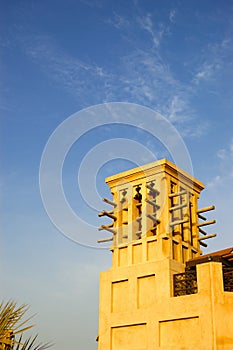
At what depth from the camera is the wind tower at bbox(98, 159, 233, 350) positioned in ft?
53.6

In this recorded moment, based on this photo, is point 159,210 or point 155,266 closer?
point 155,266

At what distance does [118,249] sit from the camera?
64.2 ft

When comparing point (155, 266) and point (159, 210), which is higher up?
point (159, 210)

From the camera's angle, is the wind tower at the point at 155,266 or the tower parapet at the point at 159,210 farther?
the tower parapet at the point at 159,210

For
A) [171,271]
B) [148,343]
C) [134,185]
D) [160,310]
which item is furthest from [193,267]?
[134,185]

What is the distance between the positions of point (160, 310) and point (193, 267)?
73.9 inches

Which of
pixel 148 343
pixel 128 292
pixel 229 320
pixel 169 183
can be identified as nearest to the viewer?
pixel 229 320

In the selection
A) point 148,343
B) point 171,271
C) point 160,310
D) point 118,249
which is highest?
point 118,249

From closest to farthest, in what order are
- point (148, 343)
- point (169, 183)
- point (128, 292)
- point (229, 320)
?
point (229, 320) < point (148, 343) < point (128, 292) < point (169, 183)

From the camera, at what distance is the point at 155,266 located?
17.9 m

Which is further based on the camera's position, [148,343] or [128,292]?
[128,292]

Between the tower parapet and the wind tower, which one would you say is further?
the tower parapet

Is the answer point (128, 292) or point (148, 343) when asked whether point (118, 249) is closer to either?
point (128, 292)

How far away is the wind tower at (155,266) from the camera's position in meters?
16.3
